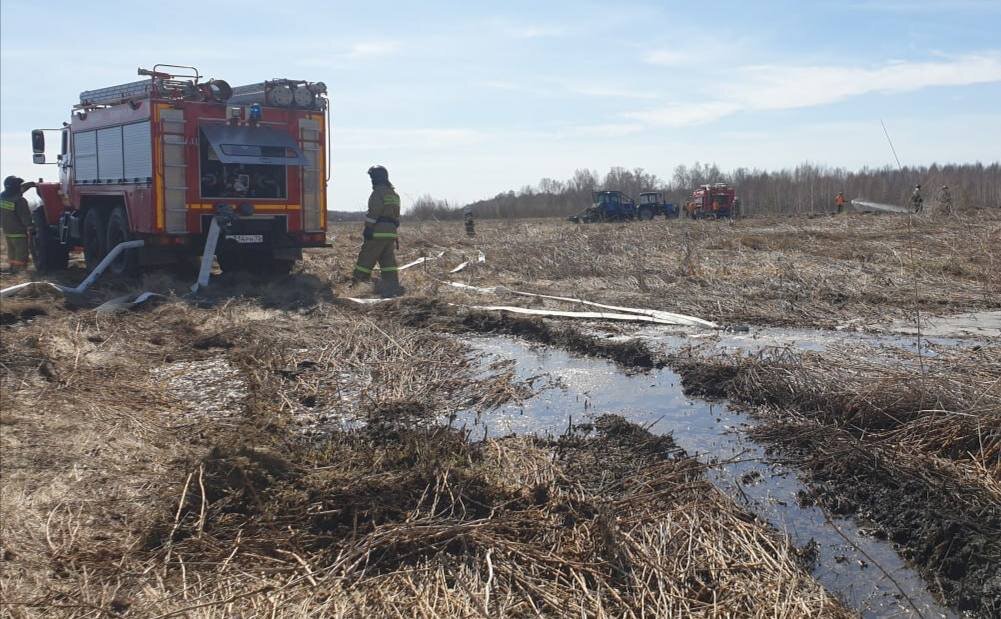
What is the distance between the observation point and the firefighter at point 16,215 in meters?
14.9

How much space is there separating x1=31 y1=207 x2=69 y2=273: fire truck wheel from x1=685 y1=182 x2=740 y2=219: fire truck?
112 feet

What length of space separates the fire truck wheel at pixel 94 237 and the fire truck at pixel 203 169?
0.02 meters

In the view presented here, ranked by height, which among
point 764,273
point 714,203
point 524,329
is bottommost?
point 524,329

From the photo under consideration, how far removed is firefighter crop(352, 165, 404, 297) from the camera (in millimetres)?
12914

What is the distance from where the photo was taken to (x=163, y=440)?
5320 mm

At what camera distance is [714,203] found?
4438 centimetres

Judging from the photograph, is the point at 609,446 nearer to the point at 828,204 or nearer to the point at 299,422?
the point at 299,422

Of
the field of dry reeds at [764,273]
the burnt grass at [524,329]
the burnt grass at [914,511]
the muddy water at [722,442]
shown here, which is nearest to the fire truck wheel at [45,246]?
the field of dry reeds at [764,273]

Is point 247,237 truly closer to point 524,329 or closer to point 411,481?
point 524,329

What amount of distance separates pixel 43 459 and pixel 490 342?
16.3 feet

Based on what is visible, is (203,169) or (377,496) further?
(203,169)

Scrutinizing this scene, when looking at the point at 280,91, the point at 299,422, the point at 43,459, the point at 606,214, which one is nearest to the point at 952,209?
the point at 606,214

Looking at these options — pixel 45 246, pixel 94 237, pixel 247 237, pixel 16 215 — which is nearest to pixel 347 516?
pixel 247 237

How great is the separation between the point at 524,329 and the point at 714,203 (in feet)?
121
